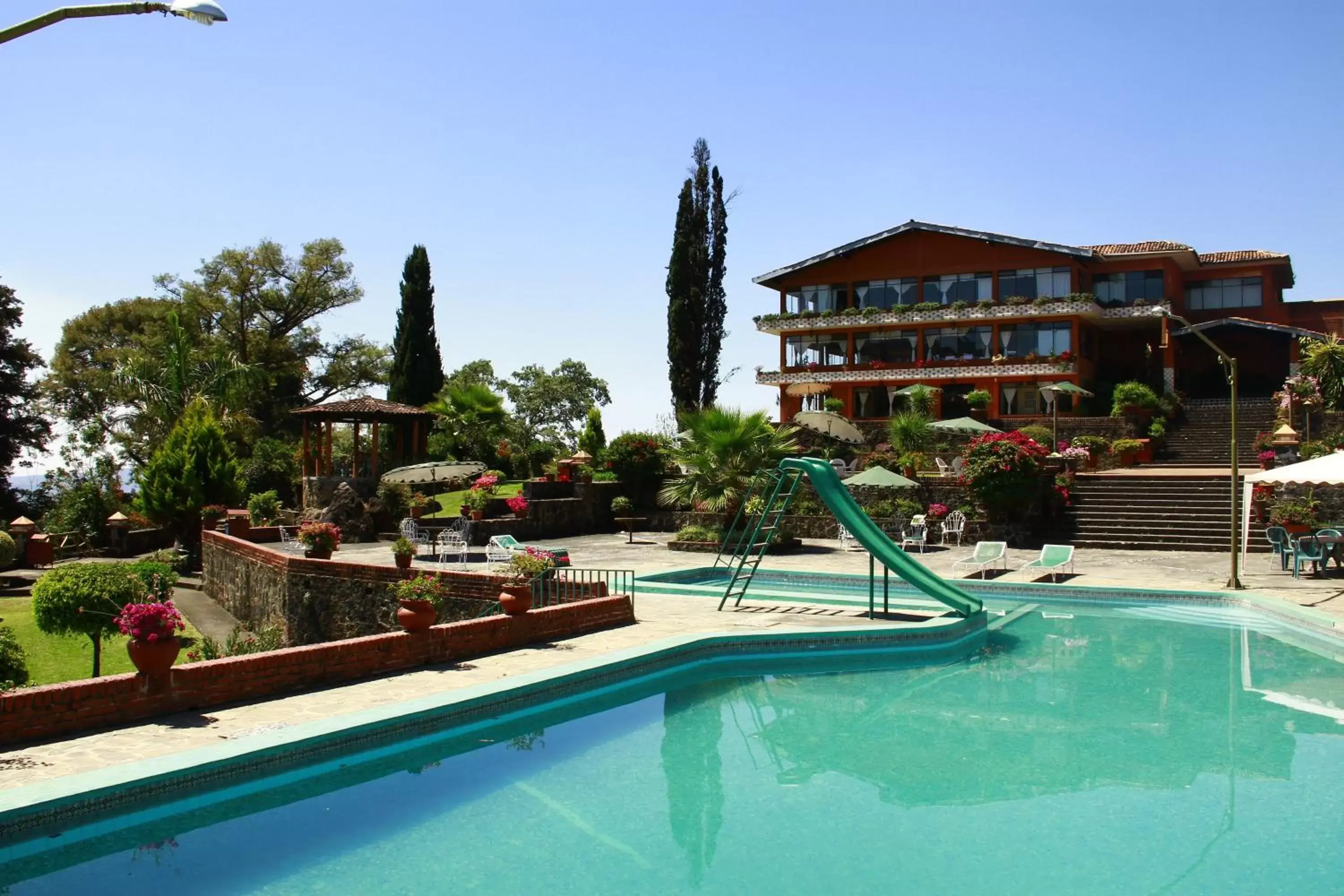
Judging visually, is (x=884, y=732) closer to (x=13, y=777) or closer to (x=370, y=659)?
(x=370, y=659)

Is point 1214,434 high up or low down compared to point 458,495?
up

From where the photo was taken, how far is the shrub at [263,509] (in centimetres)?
2798

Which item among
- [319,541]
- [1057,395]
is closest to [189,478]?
[319,541]

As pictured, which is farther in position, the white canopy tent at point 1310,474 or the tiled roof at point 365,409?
the tiled roof at point 365,409

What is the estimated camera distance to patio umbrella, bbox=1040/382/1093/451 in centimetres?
3338

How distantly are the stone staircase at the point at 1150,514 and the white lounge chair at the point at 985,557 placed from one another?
17.1 feet

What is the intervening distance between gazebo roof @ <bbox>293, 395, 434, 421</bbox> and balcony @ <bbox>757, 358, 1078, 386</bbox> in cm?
1908

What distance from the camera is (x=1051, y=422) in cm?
3700

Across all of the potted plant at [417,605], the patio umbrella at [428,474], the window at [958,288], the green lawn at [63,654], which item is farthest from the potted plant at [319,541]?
the window at [958,288]

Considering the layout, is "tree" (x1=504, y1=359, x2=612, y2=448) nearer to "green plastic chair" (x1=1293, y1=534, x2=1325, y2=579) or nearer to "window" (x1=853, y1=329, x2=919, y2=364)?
"window" (x1=853, y1=329, x2=919, y2=364)

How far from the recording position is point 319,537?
17969 mm

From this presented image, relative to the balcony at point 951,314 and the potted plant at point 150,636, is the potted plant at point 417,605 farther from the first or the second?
the balcony at point 951,314

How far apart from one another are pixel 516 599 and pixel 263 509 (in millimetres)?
18708

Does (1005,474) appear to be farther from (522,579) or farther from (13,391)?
(13,391)
